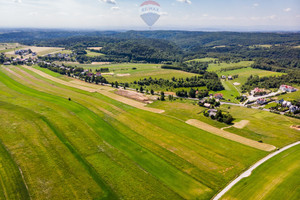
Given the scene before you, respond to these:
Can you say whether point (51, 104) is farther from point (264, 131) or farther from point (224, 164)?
point (264, 131)

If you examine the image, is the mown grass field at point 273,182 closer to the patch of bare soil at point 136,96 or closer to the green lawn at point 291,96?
the patch of bare soil at point 136,96

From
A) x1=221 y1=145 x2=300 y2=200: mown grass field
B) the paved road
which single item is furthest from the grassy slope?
x1=221 y1=145 x2=300 y2=200: mown grass field

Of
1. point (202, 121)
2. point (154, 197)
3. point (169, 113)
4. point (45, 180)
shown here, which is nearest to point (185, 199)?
point (154, 197)

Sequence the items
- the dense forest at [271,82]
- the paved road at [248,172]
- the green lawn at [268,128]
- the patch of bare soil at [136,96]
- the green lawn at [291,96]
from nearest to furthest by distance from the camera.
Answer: the paved road at [248,172], the green lawn at [268,128], the patch of bare soil at [136,96], the green lawn at [291,96], the dense forest at [271,82]

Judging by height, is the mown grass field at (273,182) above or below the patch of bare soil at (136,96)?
below

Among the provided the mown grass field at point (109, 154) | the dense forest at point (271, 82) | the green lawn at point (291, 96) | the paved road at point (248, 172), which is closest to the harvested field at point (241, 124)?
the mown grass field at point (109, 154)
